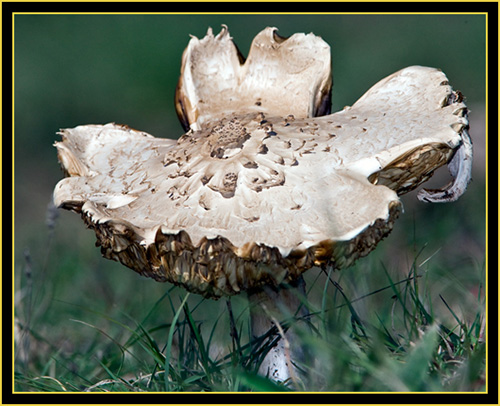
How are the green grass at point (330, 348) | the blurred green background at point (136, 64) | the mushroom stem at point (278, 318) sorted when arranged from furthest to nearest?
the blurred green background at point (136, 64), the mushroom stem at point (278, 318), the green grass at point (330, 348)

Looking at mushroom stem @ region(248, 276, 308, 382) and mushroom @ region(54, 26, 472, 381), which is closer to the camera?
mushroom @ region(54, 26, 472, 381)

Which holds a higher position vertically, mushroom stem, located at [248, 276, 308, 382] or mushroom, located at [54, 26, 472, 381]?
mushroom, located at [54, 26, 472, 381]

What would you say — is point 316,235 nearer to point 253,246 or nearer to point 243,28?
Answer: point 253,246

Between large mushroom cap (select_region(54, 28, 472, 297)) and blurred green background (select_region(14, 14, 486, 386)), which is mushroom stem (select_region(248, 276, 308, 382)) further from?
blurred green background (select_region(14, 14, 486, 386))

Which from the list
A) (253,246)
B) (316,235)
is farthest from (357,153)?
(253,246)

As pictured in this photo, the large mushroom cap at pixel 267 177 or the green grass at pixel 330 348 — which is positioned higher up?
the large mushroom cap at pixel 267 177

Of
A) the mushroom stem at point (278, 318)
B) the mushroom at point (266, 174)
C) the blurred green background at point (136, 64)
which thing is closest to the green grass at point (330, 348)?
the mushroom stem at point (278, 318)

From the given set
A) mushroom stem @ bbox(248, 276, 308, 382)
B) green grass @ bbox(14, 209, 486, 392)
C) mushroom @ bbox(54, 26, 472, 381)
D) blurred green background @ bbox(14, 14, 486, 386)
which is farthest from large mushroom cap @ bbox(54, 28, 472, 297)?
blurred green background @ bbox(14, 14, 486, 386)

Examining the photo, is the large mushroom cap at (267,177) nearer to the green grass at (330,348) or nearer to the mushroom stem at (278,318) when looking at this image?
the green grass at (330,348)
